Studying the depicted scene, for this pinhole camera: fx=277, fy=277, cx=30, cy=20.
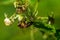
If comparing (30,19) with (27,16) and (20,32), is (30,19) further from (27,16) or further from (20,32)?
(20,32)

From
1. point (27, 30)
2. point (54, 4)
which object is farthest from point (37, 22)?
point (54, 4)

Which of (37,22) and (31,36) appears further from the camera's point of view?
(31,36)

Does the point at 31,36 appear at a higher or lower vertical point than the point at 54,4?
lower

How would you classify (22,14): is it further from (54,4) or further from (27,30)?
(54,4)

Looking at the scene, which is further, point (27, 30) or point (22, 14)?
point (27, 30)

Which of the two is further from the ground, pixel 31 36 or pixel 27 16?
pixel 27 16

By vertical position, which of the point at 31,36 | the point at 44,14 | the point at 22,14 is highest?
the point at 22,14

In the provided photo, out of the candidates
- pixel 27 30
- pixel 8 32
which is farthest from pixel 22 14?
pixel 8 32

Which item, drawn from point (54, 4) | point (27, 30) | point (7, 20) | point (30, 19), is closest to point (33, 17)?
point (30, 19)
